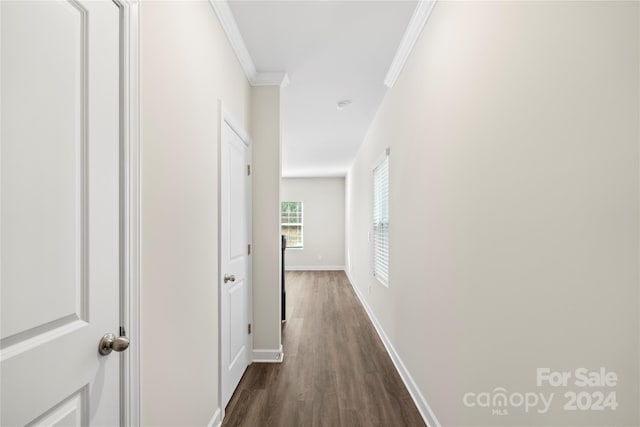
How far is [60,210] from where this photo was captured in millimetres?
803

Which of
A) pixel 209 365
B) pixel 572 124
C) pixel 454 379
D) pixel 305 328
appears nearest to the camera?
pixel 572 124

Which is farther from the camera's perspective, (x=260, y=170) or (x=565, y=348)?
(x=260, y=170)

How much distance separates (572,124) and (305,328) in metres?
3.63

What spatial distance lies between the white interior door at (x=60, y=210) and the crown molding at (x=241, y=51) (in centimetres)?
117

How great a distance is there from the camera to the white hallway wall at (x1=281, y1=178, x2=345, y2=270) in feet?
29.7

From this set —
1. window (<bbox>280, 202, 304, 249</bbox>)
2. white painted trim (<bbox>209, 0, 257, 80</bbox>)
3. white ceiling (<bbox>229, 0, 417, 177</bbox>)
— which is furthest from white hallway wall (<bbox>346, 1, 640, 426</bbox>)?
window (<bbox>280, 202, 304, 249</bbox>)

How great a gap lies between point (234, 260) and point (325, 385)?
1248mm

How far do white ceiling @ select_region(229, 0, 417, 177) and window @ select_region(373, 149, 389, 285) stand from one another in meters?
0.78

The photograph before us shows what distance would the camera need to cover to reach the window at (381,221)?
3.56 m

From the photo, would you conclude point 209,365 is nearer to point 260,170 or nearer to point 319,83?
point 260,170

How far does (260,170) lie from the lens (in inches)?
117

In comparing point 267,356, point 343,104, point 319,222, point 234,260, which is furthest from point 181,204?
point 319,222

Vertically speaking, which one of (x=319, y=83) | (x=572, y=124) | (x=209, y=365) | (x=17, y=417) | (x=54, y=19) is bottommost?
(x=209, y=365)

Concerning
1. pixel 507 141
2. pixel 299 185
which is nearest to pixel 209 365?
pixel 507 141
